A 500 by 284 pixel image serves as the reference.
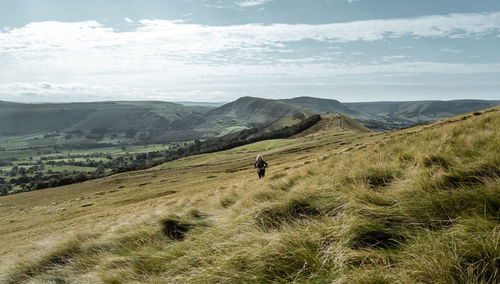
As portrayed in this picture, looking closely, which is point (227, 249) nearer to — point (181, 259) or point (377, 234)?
point (181, 259)

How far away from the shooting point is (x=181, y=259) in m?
4.50

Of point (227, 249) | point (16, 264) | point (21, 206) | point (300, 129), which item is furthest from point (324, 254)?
point (300, 129)

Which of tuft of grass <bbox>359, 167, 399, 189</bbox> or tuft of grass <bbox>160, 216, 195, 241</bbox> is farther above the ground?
tuft of grass <bbox>359, 167, 399, 189</bbox>

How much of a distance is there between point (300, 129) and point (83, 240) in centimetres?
14806

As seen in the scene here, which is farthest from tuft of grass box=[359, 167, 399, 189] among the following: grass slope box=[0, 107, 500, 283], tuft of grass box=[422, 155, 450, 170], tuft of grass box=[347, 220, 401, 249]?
tuft of grass box=[347, 220, 401, 249]

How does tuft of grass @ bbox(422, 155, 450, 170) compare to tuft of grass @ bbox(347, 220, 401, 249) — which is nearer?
tuft of grass @ bbox(347, 220, 401, 249)

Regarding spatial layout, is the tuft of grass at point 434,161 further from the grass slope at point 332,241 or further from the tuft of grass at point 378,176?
the tuft of grass at point 378,176

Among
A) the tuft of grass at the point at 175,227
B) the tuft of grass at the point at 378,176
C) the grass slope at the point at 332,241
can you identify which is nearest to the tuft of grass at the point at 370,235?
the grass slope at the point at 332,241

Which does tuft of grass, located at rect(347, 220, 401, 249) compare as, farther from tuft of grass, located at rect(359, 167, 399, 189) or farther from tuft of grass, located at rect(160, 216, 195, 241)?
tuft of grass, located at rect(160, 216, 195, 241)

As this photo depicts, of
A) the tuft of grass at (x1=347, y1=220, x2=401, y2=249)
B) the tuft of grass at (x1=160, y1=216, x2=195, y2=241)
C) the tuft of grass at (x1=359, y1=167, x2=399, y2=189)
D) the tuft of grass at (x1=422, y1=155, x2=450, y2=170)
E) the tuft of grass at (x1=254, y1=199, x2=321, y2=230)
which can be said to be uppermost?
the tuft of grass at (x1=422, y1=155, x2=450, y2=170)

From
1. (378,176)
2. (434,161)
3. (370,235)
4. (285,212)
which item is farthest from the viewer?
(378,176)

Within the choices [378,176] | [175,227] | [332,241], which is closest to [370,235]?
[332,241]

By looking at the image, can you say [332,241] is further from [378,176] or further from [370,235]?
[378,176]

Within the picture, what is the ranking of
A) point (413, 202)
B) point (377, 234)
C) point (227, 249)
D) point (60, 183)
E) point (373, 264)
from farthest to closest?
point (60, 183) < point (227, 249) < point (413, 202) < point (377, 234) < point (373, 264)
